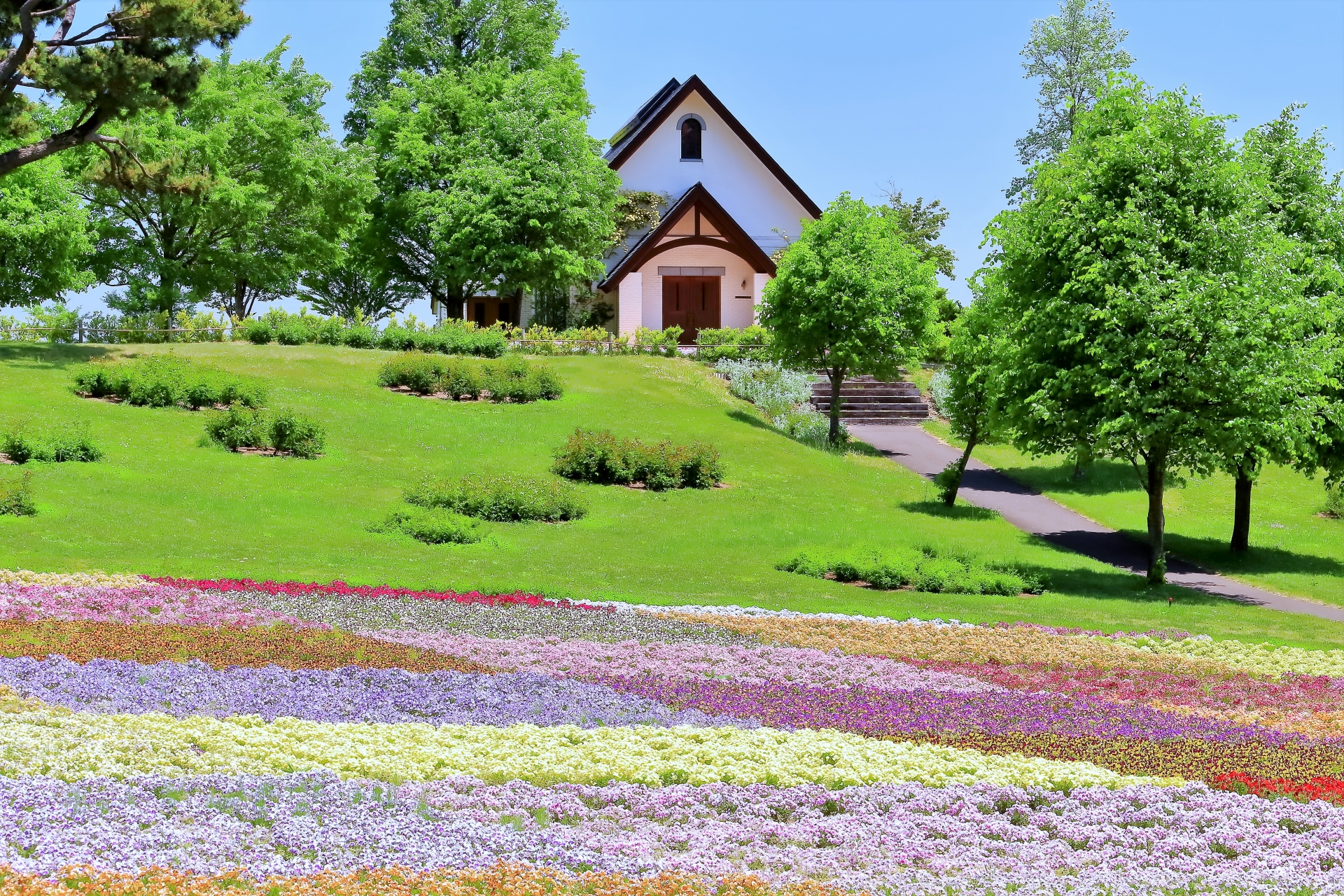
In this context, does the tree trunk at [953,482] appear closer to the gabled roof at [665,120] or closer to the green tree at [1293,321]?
the green tree at [1293,321]

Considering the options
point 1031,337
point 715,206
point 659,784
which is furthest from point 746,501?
point 715,206

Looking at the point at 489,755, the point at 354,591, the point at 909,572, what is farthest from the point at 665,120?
the point at 489,755

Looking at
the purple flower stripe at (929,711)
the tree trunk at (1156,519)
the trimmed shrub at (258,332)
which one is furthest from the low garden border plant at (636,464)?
the purple flower stripe at (929,711)

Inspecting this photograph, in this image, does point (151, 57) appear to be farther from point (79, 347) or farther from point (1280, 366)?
point (1280, 366)

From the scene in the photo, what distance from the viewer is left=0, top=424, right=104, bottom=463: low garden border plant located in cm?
2575

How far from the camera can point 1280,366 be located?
23.7 metres

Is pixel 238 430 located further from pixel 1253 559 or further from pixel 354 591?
pixel 1253 559

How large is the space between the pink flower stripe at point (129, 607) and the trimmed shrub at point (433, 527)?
7.64m

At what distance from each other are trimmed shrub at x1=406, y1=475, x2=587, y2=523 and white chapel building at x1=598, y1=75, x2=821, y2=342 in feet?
93.0

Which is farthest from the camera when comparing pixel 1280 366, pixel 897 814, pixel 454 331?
pixel 454 331

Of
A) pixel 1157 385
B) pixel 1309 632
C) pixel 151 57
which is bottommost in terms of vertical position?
pixel 1309 632

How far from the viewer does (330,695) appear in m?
11.3

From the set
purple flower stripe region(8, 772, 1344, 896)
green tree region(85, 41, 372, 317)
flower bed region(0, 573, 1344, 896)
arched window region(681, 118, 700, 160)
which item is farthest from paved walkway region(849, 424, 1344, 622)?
green tree region(85, 41, 372, 317)

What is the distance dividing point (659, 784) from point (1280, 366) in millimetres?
19221
